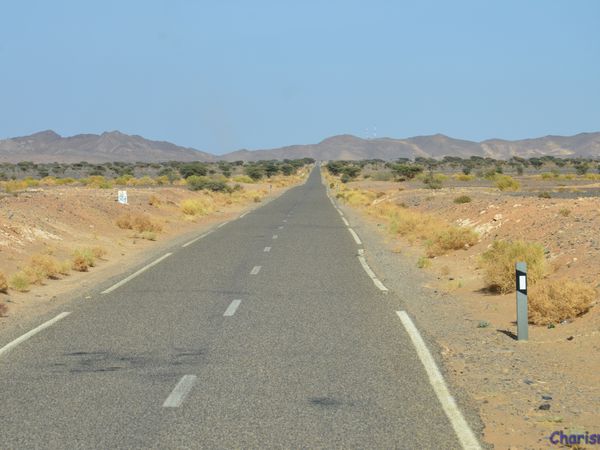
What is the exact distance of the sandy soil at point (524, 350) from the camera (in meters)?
7.18

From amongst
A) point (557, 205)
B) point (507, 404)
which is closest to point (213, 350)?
point (507, 404)

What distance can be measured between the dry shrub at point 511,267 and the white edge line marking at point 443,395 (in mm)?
3998

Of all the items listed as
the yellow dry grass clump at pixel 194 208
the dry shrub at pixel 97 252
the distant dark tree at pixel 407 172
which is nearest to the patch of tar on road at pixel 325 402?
the dry shrub at pixel 97 252

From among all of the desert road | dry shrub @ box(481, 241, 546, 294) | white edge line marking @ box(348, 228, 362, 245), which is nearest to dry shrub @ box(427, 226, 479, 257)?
white edge line marking @ box(348, 228, 362, 245)

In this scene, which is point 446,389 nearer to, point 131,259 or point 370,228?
point 131,259

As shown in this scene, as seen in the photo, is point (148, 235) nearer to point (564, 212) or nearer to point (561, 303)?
point (564, 212)

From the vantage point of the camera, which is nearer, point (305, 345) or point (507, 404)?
point (507, 404)

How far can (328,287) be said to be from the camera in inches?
633

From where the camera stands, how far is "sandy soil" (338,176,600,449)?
7180 mm

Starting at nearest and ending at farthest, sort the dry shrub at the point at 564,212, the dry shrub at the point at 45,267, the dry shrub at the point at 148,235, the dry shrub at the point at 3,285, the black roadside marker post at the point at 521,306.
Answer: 1. the black roadside marker post at the point at 521,306
2. the dry shrub at the point at 3,285
3. the dry shrub at the point at 45,267
4. the dry shrub at the point at 564,212
5. the dry shrub at the point at 148,235

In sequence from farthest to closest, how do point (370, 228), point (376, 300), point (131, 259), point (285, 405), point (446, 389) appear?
point (370, 228) → point (131, 259) → point (376, 300) → point (446, 389) → point (285, 405)

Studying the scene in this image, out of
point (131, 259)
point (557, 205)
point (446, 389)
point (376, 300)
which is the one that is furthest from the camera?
point (557, 205)

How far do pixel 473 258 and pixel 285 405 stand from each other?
1473 cm

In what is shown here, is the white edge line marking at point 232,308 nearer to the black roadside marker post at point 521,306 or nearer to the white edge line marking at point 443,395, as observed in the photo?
the white edge line marking at point 443,395
